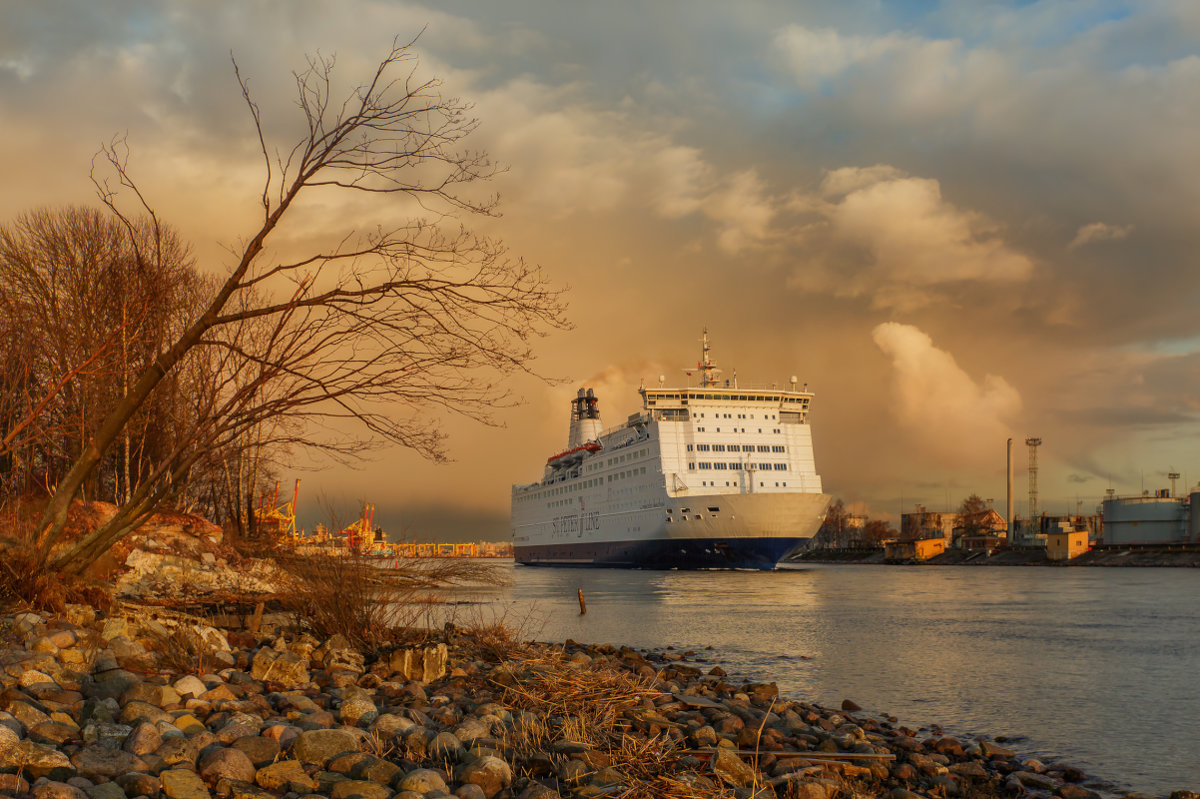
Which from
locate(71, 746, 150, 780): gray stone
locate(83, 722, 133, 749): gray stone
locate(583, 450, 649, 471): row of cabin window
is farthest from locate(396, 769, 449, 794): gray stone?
locate(583, 450, 649, 471): row of cabin window

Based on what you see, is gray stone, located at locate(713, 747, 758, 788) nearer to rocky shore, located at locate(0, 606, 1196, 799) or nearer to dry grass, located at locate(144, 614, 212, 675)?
rocky shore, located at locate(0, 606, 1196, 799)

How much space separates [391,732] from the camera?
236 inches

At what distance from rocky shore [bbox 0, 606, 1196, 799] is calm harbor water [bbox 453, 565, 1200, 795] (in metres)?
1.51

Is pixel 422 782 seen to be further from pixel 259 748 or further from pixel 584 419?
pixel 584 419

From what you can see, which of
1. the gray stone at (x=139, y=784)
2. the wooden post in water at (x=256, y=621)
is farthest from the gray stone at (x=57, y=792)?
the wooden post in water at (x=256, y=621)

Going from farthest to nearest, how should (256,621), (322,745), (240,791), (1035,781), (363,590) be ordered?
(256,621)
(363,590)
(1035,781)
(322,745)
(240,791)

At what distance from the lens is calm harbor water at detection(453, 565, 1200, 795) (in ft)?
35.3

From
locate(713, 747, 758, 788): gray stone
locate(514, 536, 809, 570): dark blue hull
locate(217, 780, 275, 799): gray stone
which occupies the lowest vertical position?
locate(514, 536, 809, 570): dark blue hull

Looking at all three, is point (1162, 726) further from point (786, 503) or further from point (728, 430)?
point (728, 430)

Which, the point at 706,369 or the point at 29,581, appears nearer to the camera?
the point at 29,581

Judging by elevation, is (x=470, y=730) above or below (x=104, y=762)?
below

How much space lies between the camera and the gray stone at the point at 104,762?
14.9 feet

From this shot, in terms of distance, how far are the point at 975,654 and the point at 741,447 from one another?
40681 mm

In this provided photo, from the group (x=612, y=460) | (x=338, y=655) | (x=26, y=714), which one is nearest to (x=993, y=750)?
(x=338, y=655)
